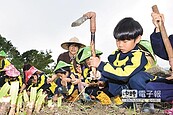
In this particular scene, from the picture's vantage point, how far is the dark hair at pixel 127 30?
3098 mm

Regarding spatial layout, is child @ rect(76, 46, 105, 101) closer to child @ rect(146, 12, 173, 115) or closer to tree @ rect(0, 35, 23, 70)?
child @ rect(146, 12, 173, 115)

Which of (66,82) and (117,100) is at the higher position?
(66,82)

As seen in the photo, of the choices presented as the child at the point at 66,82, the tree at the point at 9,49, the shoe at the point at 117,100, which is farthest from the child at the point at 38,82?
the tree at the point at 9,49

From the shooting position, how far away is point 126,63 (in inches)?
120

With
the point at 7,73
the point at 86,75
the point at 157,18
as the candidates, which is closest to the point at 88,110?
the point at 157,18

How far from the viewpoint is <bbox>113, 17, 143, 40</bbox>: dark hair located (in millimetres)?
3098

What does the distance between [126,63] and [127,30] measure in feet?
0.89

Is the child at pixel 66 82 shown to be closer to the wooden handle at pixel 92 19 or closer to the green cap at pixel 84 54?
the green cap at pixel 84 54

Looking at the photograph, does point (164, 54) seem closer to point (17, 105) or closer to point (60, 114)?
point (60, 114)

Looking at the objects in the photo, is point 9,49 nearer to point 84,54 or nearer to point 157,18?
point 84,54

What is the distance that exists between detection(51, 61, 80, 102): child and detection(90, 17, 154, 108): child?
1061mm

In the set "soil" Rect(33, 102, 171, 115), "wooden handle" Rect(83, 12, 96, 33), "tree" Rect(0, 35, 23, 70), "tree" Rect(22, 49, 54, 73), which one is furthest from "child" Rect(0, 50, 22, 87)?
"tree" Rect(0, 35, 23, 70)

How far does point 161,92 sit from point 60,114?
0.75 m

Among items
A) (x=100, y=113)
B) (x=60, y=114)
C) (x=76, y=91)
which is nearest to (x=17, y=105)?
(x=60, y=114)
